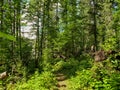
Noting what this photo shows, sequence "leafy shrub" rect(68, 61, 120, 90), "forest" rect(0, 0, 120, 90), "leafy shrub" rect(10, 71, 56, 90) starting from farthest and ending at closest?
"forest" rect(0, 0, 120, 90) → "leafy shrub" rect(10, 71, 56, 90) → "leafy shrub" rect(68, 61, 120, 90)

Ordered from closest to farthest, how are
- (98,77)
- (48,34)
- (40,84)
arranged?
(98,77), (40,84), (48,34)

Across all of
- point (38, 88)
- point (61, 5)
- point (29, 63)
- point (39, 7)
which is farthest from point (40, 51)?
point (38, 88)

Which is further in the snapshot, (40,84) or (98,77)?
(40,84)

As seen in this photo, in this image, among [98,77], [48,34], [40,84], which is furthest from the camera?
[48,34]

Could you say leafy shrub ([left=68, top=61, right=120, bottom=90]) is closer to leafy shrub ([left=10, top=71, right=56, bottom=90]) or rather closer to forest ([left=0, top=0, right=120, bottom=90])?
leafy shrub ([left=10, top=71, right=56, bottom=90])

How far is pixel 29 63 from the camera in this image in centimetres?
3200

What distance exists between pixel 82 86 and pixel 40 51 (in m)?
21.5

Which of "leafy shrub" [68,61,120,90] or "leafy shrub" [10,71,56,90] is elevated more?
"leafy shrub" [68,61,120,90]

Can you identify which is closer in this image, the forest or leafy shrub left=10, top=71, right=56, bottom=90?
leafy shrub left=10, top=71, right=56, bottom=90

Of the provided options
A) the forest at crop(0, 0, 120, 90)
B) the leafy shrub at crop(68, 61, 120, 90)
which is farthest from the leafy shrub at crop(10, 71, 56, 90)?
the forest at crop(0, 0, 120, 90)

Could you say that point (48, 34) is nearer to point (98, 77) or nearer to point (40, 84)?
point (40, 84)

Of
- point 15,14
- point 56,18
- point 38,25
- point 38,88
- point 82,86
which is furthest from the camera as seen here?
point 56,18

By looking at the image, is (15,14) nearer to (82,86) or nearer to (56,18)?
(56,18)

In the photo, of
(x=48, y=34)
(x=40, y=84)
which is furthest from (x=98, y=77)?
(x=48, y=34)
